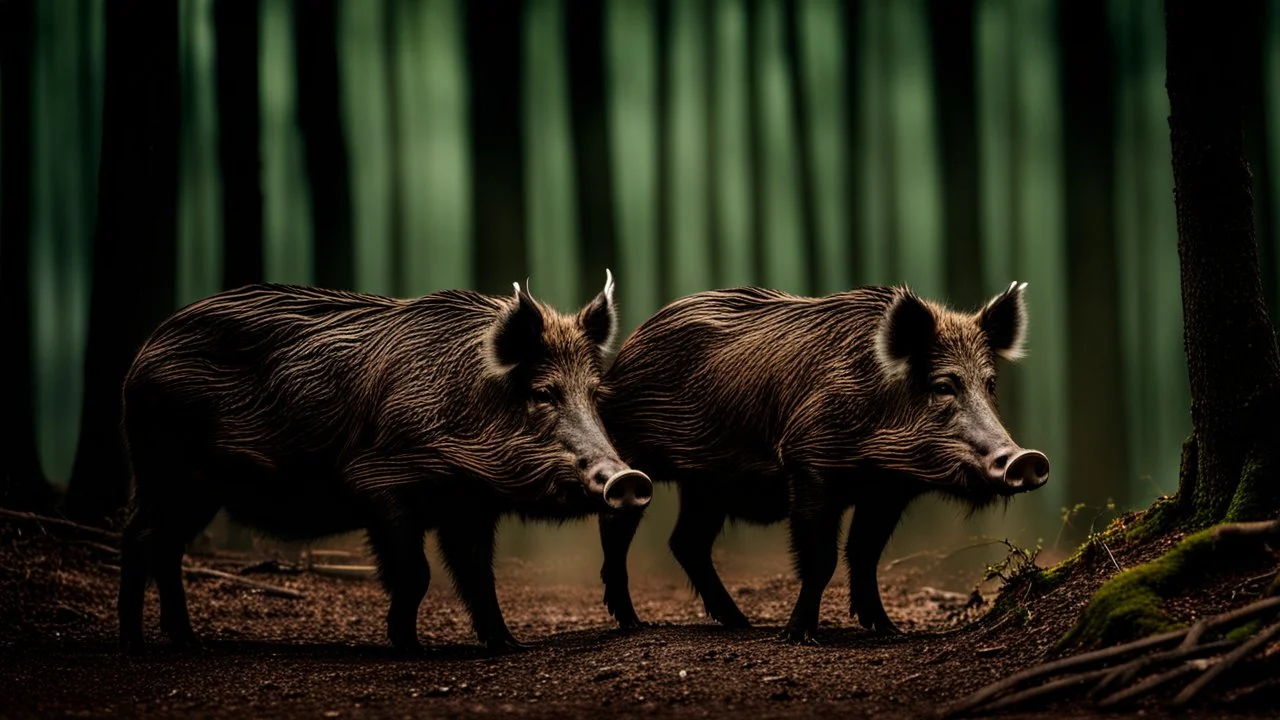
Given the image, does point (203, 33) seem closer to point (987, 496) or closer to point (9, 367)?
point (9, 367)

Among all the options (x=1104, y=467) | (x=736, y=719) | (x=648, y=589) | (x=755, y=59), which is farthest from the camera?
(x=755, y=59)

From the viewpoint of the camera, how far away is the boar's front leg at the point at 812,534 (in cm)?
725

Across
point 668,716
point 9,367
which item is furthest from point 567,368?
point 9,367

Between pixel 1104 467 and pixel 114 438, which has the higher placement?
pixel 114 438

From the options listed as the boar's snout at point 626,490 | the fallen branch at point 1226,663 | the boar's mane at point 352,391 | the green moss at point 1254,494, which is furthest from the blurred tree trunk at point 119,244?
the fallen branch at point 1226,663

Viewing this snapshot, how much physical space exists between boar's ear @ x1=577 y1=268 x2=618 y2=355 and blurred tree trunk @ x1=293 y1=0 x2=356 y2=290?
Result: 22.6 feet

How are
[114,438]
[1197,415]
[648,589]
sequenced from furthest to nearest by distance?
[648,589] → [114,438] → [1197,415]

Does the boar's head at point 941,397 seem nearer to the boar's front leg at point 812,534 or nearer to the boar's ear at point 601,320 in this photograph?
the boar's front leg at point 812,534

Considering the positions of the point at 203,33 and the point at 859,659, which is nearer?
the point at 859,659

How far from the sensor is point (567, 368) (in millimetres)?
7469

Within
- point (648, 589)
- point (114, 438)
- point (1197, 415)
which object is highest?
point (1197, 415)

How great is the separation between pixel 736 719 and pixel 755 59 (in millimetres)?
11128

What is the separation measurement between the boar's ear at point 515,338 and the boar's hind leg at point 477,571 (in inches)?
38.3

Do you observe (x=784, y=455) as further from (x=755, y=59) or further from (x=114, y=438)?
(x=755, y=59)
